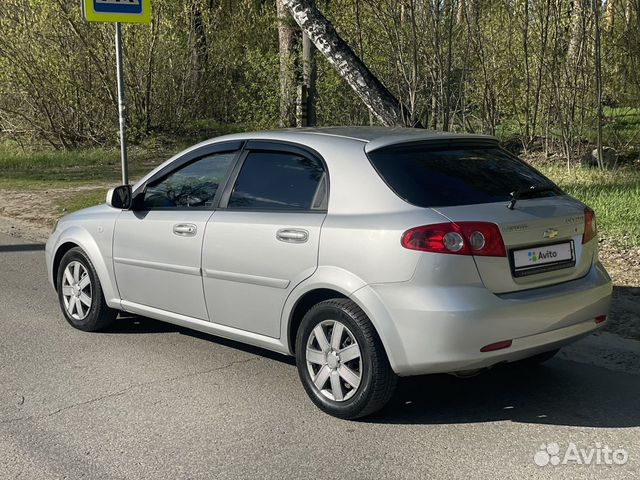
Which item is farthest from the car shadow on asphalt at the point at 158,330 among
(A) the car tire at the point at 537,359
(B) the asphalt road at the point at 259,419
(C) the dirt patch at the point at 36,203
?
(C) the dirt patch at the point at 36,203

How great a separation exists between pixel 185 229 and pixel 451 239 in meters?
1.94

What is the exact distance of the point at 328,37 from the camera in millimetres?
11102

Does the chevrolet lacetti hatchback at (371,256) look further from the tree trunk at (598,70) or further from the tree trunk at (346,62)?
the tree trunk at (598,70)

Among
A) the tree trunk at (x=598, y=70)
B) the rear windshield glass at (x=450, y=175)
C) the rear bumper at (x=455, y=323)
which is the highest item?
the tree trunk at (x=598, y=70)

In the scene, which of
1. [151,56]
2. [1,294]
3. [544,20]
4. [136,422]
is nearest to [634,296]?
[136,422]

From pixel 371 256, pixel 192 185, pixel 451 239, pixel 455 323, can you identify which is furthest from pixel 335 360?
pixel 192 185

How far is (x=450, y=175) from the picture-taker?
4.44m

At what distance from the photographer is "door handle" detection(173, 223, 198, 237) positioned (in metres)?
5.16

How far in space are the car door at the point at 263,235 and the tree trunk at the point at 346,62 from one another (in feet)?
20.7

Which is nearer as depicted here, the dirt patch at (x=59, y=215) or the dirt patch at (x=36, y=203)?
the dirt patch at (x=59, y=215)

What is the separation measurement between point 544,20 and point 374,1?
8.10 ft

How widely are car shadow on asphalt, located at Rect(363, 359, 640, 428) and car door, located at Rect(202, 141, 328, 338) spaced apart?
93 centimetres

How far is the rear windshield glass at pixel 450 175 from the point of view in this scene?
428 centimetres

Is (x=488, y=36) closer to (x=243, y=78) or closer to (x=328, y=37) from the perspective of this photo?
(x=328, y=37)
